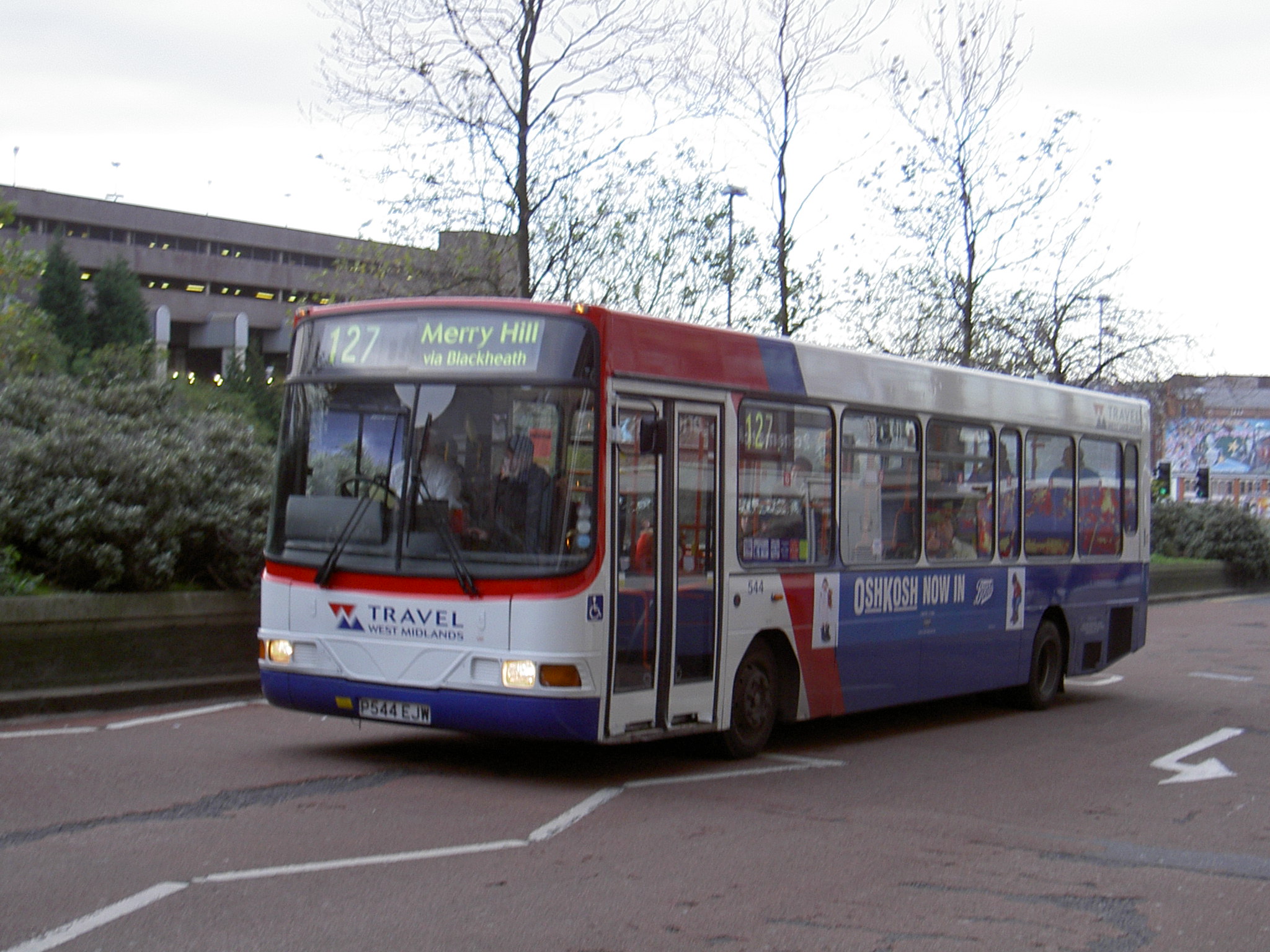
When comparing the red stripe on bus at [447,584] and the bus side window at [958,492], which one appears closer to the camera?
the red stripe on bus at [447,584]

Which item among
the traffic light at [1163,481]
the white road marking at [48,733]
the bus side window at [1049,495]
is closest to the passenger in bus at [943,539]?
the bus side window at [1049,495]

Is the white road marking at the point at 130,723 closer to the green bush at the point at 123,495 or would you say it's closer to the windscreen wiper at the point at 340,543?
the green bush at the point at 123,495

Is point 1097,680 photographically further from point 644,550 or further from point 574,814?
point 574,814

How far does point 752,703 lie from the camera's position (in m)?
10.4

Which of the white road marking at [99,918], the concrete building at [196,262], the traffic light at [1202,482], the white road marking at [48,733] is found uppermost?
the concrete building at [196,262]

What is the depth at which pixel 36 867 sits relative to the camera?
21.2ft

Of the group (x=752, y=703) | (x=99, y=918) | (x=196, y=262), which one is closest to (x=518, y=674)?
(x=752, y=703)

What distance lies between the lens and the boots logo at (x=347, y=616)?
912 cm

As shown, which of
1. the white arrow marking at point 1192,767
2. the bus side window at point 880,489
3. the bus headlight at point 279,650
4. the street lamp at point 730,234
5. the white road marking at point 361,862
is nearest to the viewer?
the white road marking at point 361,862

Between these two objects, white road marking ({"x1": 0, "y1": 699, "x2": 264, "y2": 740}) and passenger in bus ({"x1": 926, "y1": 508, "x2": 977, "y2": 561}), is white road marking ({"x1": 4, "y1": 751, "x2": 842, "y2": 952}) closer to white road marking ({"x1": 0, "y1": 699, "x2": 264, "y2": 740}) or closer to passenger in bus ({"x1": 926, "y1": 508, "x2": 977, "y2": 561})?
passenger in bus ({"x1": 926, "y1": 508, "x2": 977, "y2": 561})

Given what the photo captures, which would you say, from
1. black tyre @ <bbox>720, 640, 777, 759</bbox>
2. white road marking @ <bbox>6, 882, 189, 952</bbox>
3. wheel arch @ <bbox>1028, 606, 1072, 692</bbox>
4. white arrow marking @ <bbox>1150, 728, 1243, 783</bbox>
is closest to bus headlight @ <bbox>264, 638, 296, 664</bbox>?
black tyre @ <bbox>720, 640, 777, 759</bbox>

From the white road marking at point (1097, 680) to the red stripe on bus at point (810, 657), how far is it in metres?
7.06

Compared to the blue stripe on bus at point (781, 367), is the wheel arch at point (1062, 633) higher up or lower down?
lower down

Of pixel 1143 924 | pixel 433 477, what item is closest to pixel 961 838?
pixel 1143 924
